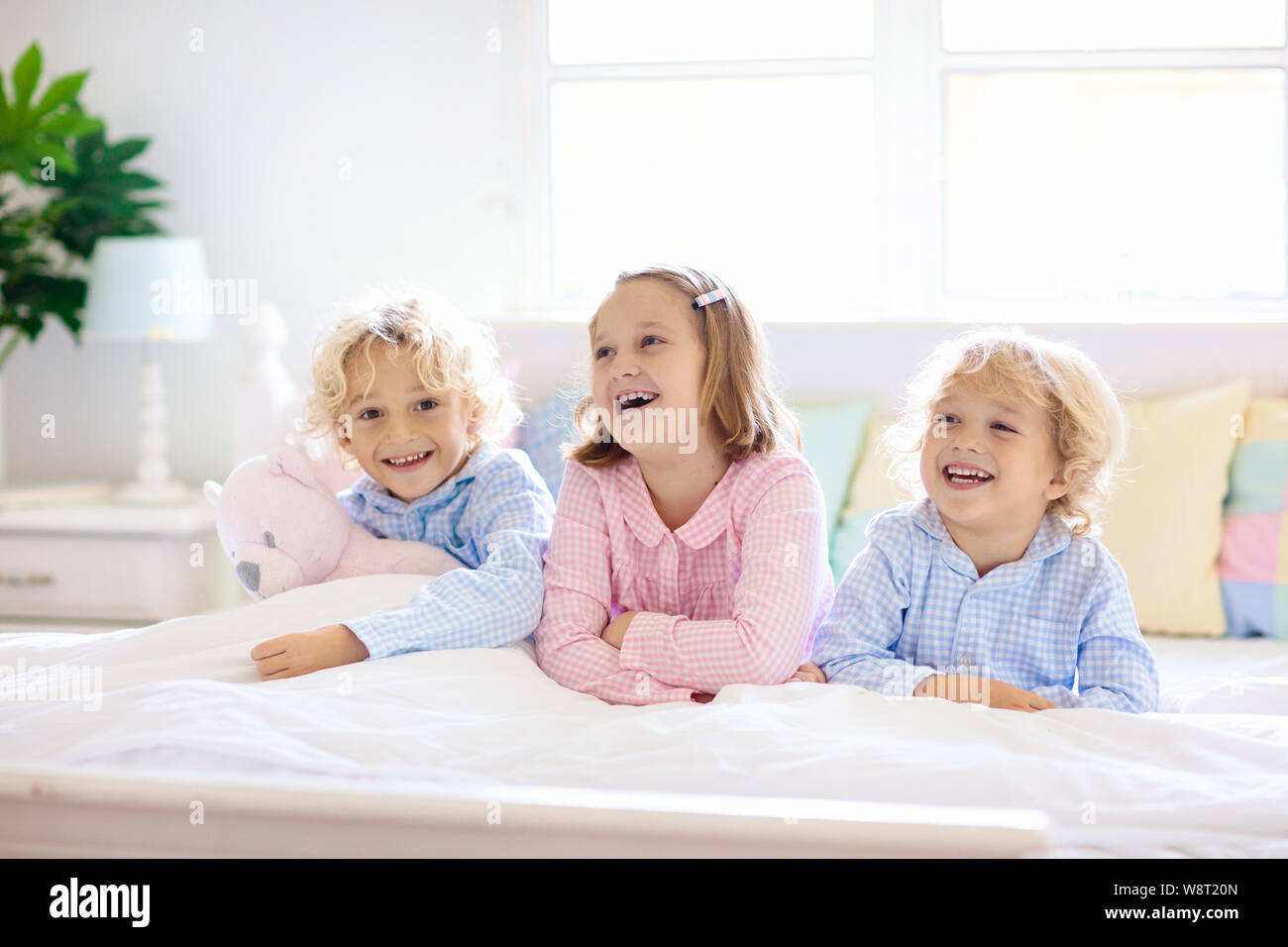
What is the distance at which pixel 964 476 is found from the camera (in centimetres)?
129

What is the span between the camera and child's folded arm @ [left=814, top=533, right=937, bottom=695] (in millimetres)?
1203

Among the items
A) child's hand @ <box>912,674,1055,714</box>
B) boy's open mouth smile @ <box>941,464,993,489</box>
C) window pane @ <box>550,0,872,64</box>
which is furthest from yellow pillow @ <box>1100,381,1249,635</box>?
window pane @ <box>550,0,872,64</box>

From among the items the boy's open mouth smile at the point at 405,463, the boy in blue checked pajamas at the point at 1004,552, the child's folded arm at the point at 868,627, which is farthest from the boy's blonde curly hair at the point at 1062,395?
the boy's open mouth smile at the point at 405,463

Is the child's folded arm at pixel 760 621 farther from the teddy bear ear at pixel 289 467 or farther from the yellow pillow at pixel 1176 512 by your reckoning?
the yellow pillow at pixel 1176 512

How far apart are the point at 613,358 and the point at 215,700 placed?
58 centimetres

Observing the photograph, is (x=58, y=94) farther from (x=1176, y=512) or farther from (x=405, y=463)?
(x=1176, y=512)

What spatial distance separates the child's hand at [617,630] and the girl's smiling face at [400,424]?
0.36 m

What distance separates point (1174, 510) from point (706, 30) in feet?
5.80

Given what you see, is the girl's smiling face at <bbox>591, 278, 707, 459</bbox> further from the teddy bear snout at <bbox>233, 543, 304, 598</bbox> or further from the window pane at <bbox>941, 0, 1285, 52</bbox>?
the window pane at <bbox>941, 0, 1285, 52</bbox>
